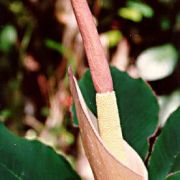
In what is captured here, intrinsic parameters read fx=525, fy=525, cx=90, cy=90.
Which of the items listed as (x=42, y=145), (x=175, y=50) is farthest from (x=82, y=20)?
(x=175, y=50)

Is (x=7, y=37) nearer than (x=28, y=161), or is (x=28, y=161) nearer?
(x=28, y=161)

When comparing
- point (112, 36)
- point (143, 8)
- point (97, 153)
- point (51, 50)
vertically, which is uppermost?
point (97, 153)

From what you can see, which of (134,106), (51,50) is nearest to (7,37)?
(51,50)

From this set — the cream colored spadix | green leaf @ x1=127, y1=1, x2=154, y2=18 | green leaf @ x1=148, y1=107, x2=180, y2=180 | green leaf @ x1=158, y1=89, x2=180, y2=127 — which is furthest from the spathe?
green leaf @ x1=127, y1=1, x2=154, y2=18

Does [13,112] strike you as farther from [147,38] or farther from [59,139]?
[147,38]

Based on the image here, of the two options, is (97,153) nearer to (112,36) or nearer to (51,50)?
(112,36)

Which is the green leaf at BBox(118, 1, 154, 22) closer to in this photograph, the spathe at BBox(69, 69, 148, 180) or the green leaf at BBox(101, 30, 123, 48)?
the green leaf at BBox(101, 30, 123, 48)
